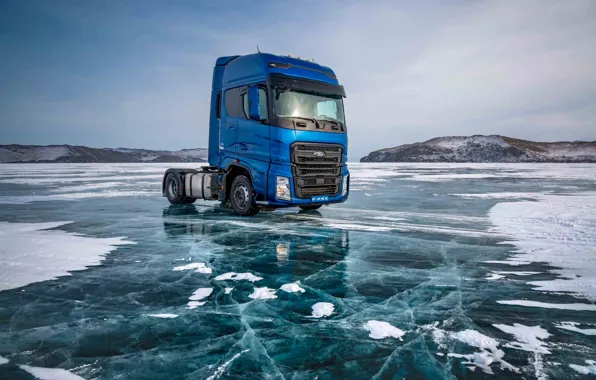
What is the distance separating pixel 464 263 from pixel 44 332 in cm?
531

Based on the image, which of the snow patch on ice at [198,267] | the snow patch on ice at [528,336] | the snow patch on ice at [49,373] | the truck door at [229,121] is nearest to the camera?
the snow patch on ice at [49,373]

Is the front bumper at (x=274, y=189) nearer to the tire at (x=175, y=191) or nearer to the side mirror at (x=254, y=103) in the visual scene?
the side mirror at (x=254, y=103)

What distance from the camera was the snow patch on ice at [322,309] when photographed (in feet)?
13.5

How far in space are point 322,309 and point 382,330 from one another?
754 mm

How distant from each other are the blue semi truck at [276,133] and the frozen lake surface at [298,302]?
149cm

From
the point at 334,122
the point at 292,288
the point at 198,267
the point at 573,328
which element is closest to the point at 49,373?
the point at 292,288

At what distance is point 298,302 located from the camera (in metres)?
4.50

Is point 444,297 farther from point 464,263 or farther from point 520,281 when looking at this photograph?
point 464,263

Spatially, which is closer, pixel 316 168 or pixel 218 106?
pixel 316 168

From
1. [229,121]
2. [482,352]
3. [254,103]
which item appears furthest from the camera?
[229,121]

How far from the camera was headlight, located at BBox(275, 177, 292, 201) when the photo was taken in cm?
1032

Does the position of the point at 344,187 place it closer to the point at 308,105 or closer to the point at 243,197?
the point at 308,105

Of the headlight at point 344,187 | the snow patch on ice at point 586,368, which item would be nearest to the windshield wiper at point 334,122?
the headlight at point 344,187

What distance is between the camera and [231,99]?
11438mm
